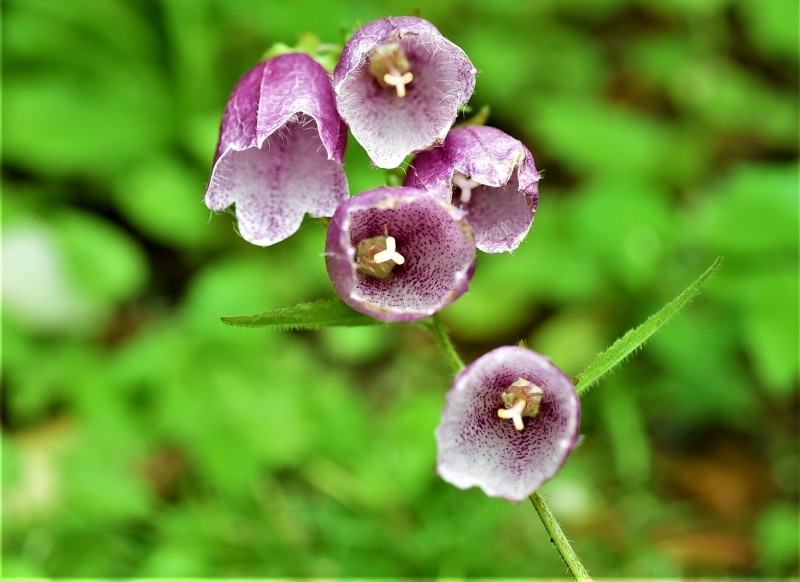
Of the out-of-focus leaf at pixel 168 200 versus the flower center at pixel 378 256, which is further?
the out-of-focus leaf at pixel 168 200

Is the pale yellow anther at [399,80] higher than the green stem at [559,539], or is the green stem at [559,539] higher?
the pale yellow anther at [399,80]

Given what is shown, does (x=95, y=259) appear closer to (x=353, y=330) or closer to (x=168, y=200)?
(x=168, y=200)

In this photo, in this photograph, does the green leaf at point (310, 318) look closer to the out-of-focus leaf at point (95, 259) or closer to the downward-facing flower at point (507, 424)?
the downward-facing flower at point (507, 424)

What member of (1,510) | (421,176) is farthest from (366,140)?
(1,510)

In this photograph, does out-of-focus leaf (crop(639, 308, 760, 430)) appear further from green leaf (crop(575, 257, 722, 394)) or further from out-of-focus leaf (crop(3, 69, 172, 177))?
out-of-focus leaf (crop(3, 69, 172, 177))

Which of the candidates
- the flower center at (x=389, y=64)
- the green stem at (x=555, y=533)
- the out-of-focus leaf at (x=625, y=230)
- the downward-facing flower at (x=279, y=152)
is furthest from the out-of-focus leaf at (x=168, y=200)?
the green stem at (x=555, y=533)

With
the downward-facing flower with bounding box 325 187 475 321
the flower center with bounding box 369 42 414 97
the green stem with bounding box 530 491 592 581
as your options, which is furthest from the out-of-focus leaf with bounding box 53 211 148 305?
the green stem with bounding box 530 491 592 581
